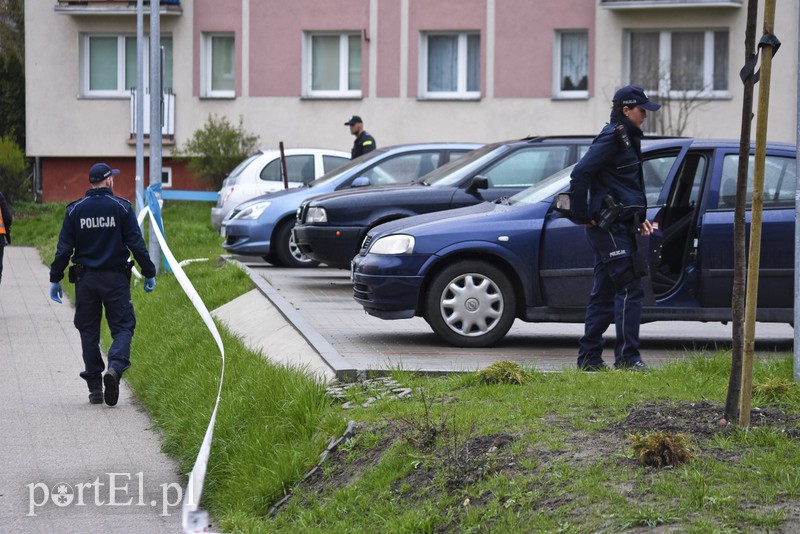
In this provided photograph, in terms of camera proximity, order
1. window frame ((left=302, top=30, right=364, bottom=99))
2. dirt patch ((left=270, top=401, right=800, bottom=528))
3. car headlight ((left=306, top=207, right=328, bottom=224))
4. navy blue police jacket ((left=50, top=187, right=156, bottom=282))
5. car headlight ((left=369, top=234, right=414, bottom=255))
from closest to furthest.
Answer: dirt patch ((left=270, top=401, right=800, bottom=528))
navy blue police jacket ((left=50, top=187, right=156, bottom=282))
car headlight ((left=369, top=234, right=414, bottom=255))
car headlight ((left=306, top=207, right=328, bottom=224))
window frame ((left=302, top=30, right=364, bottom=99))

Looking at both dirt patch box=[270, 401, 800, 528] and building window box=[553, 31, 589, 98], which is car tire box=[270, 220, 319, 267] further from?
building window box=[553, 31, 589, 98]

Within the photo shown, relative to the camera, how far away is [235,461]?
7.07 meters

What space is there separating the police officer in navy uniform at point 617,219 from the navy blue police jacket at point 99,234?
3.33 meters

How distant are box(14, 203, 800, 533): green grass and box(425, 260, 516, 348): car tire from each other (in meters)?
1.85

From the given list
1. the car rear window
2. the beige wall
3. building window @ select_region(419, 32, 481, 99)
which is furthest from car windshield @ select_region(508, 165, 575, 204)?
building window @ select_region(419, 32, 481, 99)

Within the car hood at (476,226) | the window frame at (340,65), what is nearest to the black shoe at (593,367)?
the car hood at (476,226)

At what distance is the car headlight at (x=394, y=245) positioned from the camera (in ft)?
34.5

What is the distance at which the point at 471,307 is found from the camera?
1042cm

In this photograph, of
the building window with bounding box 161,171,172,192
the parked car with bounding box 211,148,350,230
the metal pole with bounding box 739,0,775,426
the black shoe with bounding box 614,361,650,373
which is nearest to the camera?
the metal pole with bounding box 739,0,775,426

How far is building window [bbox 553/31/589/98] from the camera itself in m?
30.0

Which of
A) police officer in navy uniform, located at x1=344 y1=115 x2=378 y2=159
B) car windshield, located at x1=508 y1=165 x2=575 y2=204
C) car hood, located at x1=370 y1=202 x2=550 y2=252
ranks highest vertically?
police officer in navy uniform, located at x1=344 y1=115 x2=378 y2=159

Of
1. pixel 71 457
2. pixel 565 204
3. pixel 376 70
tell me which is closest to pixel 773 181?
pixel 565 204

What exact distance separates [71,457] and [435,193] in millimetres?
6269

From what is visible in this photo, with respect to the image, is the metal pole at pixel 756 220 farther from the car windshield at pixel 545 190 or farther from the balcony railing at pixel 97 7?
the balcony railing at pixel 97 7
